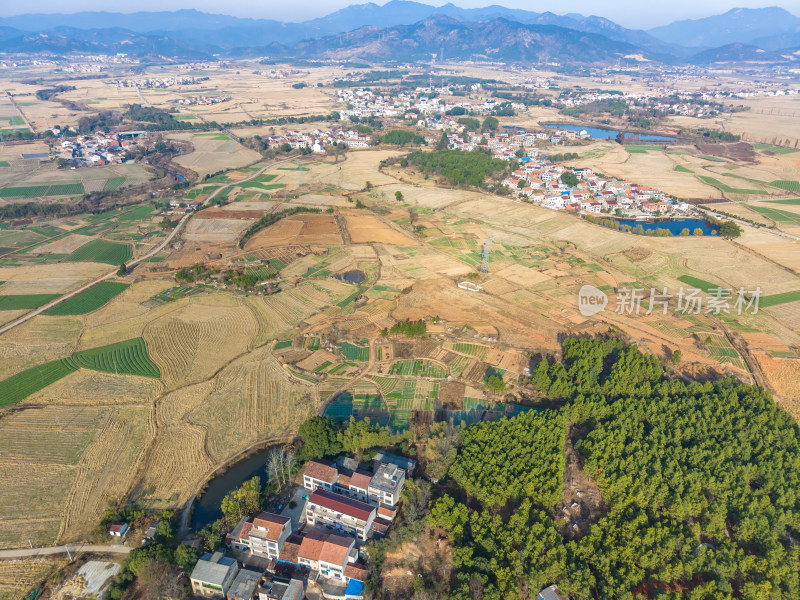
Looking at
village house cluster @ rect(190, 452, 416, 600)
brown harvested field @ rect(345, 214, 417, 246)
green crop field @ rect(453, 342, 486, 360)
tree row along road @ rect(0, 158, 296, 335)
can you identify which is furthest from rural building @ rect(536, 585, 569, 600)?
tree row along road @ rect(0, 158, 296, 335)

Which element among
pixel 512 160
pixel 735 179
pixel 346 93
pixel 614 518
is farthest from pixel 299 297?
pixel 346 93

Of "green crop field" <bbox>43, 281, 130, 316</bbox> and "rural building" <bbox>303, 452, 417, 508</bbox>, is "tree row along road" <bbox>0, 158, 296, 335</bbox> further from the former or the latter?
"rural building" <bbox>303, 452, 417, 508</bbox>

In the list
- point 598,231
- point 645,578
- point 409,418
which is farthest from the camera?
point 598,231

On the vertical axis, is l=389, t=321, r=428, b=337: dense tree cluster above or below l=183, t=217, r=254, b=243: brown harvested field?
below

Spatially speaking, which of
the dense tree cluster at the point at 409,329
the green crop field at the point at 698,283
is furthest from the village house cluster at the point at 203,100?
the green crop field at the point at 698,283

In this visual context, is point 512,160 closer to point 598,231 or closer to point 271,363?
point 598,231

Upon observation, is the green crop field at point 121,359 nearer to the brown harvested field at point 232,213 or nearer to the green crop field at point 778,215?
the brown harvested field at point 232,213

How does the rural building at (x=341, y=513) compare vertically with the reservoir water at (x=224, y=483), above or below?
above
